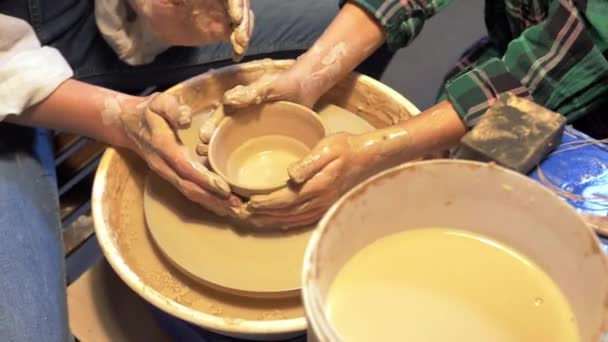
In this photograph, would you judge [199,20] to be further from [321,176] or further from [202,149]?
[321,176]

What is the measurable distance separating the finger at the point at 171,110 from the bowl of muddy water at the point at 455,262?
0.52 meters

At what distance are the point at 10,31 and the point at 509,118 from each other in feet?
2.84

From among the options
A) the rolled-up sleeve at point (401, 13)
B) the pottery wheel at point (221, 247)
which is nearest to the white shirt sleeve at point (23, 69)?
the pottery wheel at point (221, 247)

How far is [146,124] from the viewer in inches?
45.1

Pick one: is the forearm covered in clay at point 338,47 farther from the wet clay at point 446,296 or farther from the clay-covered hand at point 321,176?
the wet clay at point 446,296

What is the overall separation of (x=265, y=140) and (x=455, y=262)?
652 millimetres

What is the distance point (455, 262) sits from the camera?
0.69 meters

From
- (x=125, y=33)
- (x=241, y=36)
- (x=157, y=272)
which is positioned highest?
(x=241, y=36)

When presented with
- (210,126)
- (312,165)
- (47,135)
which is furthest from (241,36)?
(47,135)

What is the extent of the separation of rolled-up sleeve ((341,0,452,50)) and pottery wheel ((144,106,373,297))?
0.44 meters

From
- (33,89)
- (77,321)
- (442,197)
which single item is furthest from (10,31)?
(442,197)

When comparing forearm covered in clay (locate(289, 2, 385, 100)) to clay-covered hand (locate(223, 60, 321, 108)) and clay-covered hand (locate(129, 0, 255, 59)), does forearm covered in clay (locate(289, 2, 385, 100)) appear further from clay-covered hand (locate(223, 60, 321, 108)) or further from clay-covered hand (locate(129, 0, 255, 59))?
clay-covered hand (locate(129, 0, 255, 59))

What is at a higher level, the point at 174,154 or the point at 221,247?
the point at 174,154

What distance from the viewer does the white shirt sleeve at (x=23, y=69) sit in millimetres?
1126
